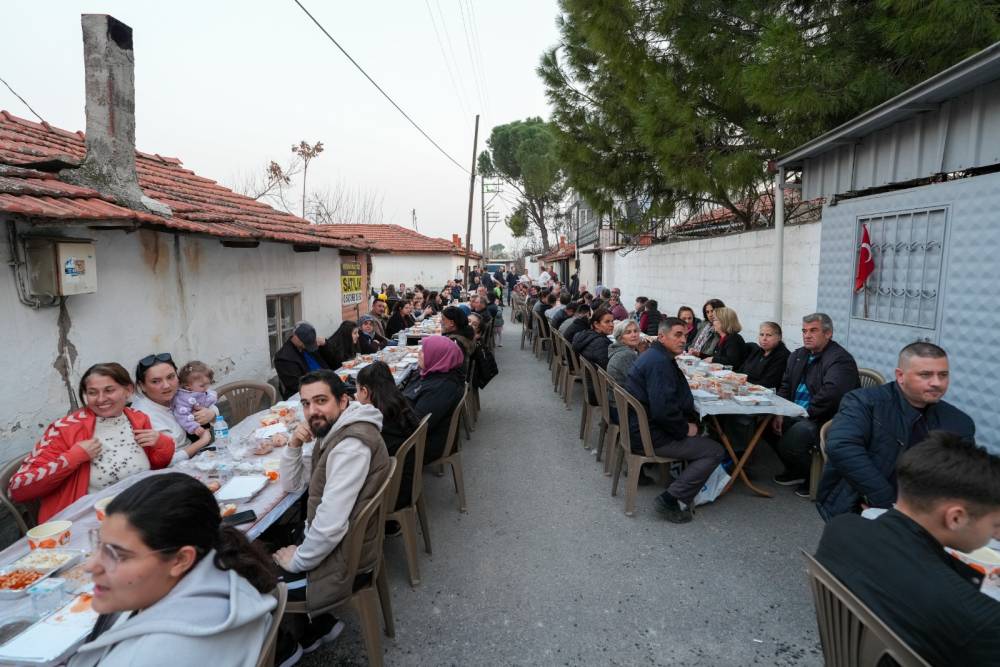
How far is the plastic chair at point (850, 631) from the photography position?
1494mm

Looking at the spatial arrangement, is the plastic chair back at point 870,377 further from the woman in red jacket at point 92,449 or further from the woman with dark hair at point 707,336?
the woman in red jacket at point 92,449

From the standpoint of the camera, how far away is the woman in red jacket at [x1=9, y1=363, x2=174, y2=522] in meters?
2.71

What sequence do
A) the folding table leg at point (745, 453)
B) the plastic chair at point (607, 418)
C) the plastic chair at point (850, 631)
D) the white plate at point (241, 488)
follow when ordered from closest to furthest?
the plastic chair at point (850, 631)
the white plate at point (241, 488)
the folding table leg at point (745, 453)
the plastic chair at point (607, 418)

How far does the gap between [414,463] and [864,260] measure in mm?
4774

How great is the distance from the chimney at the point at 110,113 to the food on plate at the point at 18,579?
12.0 ft

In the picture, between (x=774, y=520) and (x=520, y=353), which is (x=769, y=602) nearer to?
(x=774, y=520)

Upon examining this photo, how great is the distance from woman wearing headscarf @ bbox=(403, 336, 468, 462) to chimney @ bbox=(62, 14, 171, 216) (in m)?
2.86

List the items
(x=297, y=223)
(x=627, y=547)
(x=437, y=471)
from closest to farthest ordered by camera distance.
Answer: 1. (x=627, y=547)
2. (x=437, y=471)
3. (x=297, y=223)

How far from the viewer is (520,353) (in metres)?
13.3

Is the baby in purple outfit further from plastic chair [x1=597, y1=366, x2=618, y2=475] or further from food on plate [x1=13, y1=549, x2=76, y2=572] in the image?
plastic chair [x1=597, y1=366, x2=618, y2=475]

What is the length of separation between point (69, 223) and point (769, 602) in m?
5.27

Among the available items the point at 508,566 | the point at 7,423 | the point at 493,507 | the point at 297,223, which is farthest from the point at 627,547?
the point at 297,223

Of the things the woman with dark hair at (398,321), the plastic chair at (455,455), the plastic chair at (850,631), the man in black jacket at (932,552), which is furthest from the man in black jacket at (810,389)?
the woman with dark hair at (398,321)

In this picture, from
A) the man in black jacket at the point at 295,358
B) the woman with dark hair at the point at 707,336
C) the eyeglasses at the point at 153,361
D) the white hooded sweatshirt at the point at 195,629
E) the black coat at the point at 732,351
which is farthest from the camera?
the woman with dark hair at the point at 707,336
